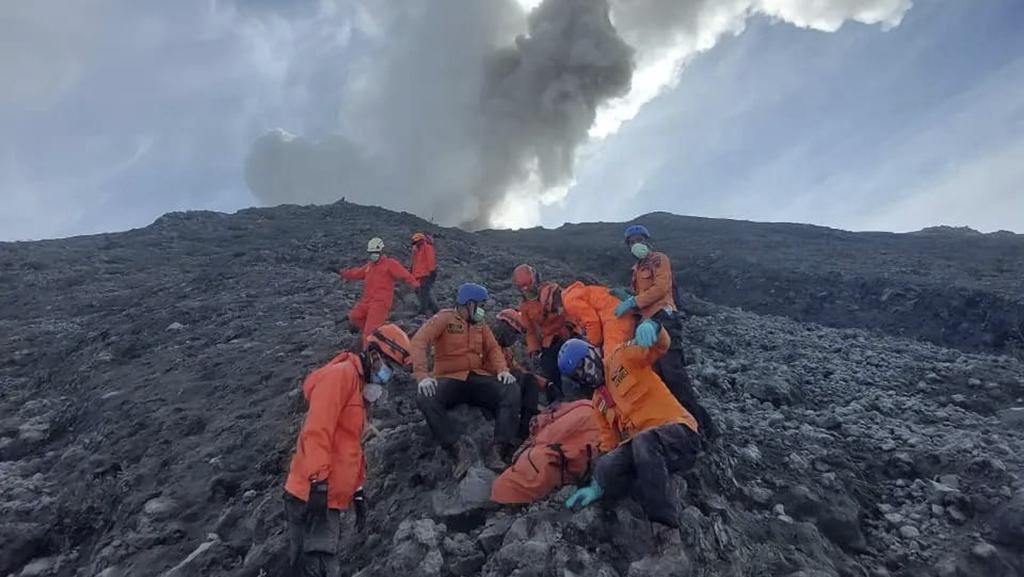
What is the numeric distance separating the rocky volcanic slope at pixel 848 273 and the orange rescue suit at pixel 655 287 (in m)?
9.73

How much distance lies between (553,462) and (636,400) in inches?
34.3

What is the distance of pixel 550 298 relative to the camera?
25.9 ft

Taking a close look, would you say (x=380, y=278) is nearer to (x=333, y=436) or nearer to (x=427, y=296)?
(x=427, y=296)

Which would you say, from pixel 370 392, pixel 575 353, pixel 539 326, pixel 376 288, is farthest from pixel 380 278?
pixel 370 392

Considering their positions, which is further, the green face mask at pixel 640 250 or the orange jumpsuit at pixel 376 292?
the orange jumpsuit at pixel 376 292

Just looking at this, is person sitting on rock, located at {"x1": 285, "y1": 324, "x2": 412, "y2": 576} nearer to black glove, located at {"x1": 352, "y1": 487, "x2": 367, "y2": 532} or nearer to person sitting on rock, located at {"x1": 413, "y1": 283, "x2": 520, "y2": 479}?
black glove, located at {"x1": 352, "y1": 487, "x2": 367, "y2": 532}

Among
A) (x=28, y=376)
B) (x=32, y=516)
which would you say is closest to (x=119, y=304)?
(x=28, y=376)

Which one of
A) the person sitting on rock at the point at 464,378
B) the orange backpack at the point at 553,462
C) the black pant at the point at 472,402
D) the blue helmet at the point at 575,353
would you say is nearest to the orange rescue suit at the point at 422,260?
the person sitting on rock at the point at 464,378

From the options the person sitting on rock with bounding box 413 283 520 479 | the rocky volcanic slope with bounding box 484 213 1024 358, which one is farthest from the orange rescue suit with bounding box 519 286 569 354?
the rocky volcanic slope with bounding box 484 213 1024 358

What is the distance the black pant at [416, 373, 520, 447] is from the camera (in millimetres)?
6395

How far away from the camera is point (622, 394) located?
5.48m

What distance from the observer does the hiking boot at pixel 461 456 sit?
20.5 feet

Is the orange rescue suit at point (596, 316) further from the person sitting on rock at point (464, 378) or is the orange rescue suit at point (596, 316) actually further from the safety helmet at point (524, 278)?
the person sitting on rock at point (464, 378)

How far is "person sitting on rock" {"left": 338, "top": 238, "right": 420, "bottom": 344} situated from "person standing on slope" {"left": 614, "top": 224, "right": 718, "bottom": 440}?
151 inches
